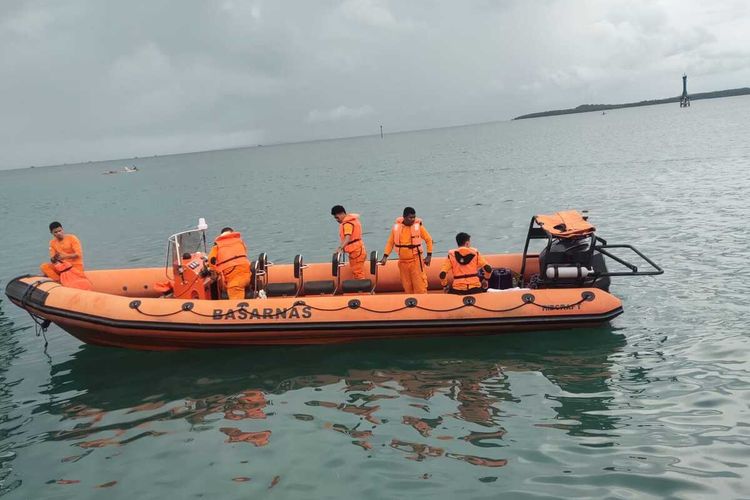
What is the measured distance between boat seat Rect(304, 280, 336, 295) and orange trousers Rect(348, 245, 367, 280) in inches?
13.9

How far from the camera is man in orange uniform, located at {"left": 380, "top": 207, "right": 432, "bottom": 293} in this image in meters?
7.39

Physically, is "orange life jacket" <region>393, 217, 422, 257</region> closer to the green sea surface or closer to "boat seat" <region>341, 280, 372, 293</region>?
"boat seat" <region>341, 280, 372, 293</region>

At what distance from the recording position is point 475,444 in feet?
16.0

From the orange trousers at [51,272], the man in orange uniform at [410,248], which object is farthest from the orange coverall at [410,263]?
the orange trousers at [51,272]

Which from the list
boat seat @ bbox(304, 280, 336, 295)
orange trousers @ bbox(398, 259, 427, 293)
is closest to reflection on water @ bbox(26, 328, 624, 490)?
orange trousers @ bbox(398, 259, 427, 293)

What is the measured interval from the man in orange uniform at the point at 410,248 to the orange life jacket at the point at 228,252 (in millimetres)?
1931

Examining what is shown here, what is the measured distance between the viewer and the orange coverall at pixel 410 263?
742 cm

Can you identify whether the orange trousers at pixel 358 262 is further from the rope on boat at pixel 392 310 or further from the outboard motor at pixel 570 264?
the outboard motor at pixel 570 264

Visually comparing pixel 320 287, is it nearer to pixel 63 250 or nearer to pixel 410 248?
pixel 410 248

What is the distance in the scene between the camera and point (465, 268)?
23.2 feet

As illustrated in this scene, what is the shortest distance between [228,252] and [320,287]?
4.58 feet

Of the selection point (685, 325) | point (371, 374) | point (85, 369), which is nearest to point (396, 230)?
point (371, 374)

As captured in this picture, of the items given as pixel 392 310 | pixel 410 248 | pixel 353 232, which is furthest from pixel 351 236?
pixel 392 310

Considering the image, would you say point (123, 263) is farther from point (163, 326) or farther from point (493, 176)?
point (493, 176)
